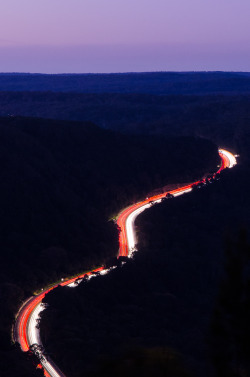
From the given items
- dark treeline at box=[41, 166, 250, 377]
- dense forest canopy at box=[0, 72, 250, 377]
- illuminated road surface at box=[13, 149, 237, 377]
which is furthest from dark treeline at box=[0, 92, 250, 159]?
illuminated road surface at box=[13, 149, 237, 377]

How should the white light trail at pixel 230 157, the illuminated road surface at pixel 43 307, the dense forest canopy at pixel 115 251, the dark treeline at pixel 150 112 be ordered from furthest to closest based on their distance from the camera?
the dark treeline at pixel 150 112 → the white light trail at pixel 230 157 → the illuminated road surface at pixel 43 307 → the dense forest canopy at pixel 115 251

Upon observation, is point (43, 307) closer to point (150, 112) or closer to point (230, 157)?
point (230, 157)

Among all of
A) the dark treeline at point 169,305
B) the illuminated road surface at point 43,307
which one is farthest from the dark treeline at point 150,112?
the illuminated road surface at point 43,307

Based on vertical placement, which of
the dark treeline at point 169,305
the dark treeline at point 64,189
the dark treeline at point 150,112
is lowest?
the dark treeline at point 169,305

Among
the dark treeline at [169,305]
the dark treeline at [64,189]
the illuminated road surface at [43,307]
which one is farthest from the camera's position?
the dark treeline at [64,189]

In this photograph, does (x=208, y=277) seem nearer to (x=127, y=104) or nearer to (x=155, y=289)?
(x=155, y=289)

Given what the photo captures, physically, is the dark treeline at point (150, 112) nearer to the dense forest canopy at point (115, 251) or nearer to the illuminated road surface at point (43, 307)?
the dense forest canopy at point (115, 251)

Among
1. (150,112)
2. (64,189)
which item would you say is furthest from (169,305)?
(150,112)
